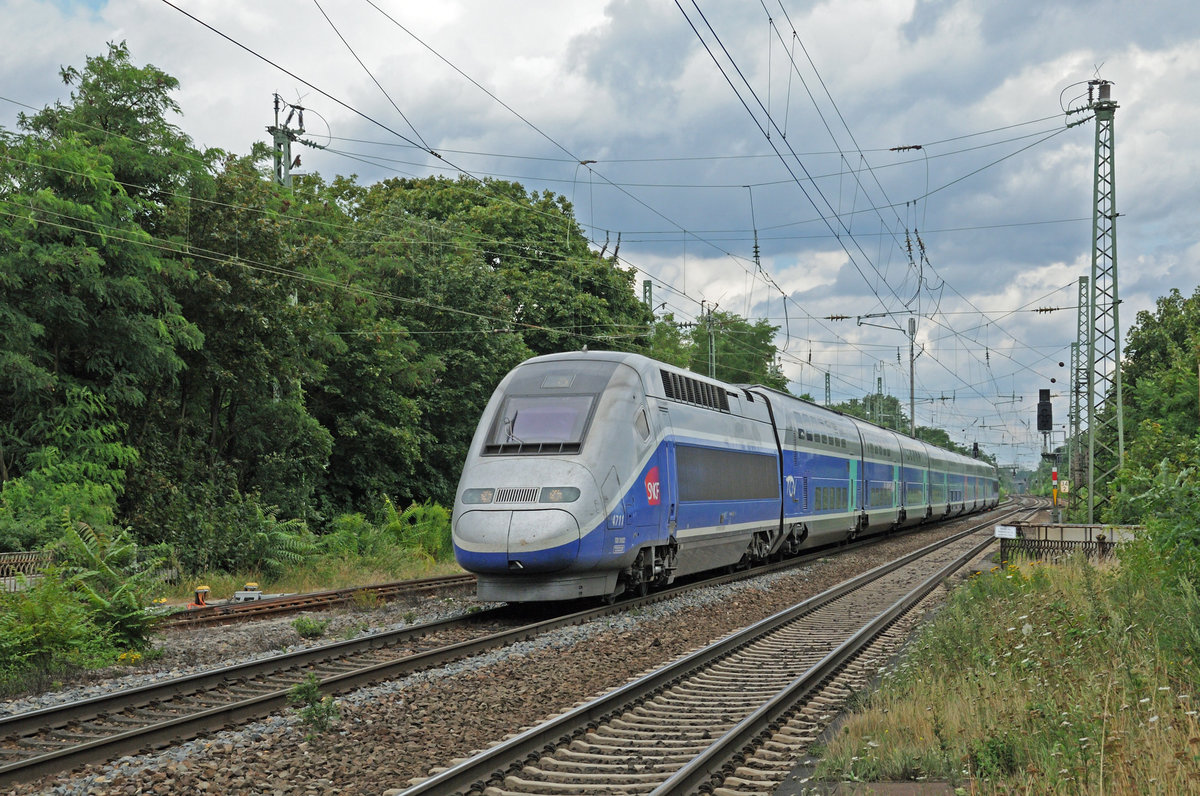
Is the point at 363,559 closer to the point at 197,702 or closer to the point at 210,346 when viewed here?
the point at 210,346

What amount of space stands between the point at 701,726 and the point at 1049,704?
2744 mm

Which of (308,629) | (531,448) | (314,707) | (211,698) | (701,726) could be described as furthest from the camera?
(531,448)

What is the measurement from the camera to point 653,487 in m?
15.8

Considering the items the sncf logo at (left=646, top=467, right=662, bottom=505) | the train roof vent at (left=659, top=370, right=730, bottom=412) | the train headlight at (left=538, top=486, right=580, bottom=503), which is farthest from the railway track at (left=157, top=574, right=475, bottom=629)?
the train roof vent at (left=659, top=370, right=730, bottom=412)

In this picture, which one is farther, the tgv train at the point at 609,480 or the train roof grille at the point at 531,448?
the train roof grille at the point at 531,448

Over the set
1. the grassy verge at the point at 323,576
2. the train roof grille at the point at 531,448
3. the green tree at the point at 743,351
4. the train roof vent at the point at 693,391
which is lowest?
the grassy verge at the point at 323,576

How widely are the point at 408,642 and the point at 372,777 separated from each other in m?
5.56

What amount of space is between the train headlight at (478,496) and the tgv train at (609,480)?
0.02 metres

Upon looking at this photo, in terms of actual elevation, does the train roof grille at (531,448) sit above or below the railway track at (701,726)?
above

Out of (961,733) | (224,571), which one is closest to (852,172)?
(224,571)

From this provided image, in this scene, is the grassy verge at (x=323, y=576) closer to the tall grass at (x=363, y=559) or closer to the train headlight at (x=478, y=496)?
the tall grass at (x=363, y=559)

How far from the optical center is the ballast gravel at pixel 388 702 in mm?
6824

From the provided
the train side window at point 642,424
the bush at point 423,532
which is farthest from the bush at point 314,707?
the bush at point 423,532

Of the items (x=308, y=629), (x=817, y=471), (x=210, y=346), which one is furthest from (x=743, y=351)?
(x=308, y=629)
